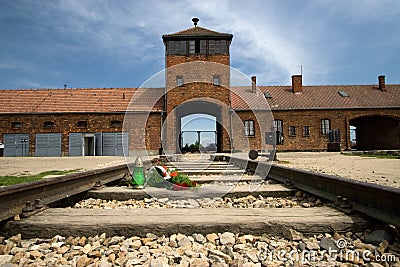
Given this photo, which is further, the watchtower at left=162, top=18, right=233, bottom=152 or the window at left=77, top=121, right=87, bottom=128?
the window at left=77, top=121, right=87, bottom=128

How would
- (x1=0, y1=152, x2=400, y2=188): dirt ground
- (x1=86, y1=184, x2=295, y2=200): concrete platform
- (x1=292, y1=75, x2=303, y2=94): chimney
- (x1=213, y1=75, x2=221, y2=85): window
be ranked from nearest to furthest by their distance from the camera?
(x1=86, y1=184, x2=295, y2=200): concrete platform, (x1=0, y1=152, x2=400, y2=188): dirt ground, (x1=213, y1=75, x2=221, y2=85): window, (x1=292, y1=75, x2=303, y2=94): chimney

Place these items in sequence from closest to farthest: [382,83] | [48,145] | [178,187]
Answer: [178,187] < [48,145] < [382,83]

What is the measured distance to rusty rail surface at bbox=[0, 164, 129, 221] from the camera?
2.04 m

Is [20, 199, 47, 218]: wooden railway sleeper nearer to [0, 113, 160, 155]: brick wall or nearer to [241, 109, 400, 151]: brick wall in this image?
[0, 113, 160, 155]: brick wall

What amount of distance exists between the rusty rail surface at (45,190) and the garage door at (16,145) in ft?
77.7

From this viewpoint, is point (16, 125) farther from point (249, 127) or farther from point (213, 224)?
point (213, 224)

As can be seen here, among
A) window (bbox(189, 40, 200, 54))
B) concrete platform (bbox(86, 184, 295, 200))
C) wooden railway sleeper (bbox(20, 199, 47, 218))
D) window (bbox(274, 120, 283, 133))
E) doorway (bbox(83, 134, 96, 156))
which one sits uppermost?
window (bbox(189, 40, 200, 54))

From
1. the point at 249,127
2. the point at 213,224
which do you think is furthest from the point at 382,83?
the point at 213,224

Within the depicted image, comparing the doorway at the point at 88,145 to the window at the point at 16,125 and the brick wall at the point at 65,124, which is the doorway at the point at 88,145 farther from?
the window at the point at 16,125

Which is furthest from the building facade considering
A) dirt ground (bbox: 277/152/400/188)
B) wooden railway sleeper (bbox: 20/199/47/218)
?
wooden railway sleeper (bbox: 20/199/47/218)

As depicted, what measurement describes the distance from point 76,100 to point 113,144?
594 centimetres

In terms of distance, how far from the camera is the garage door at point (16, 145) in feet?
78.4

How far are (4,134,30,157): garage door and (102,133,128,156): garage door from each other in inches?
262

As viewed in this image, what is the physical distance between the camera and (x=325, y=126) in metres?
27.0
